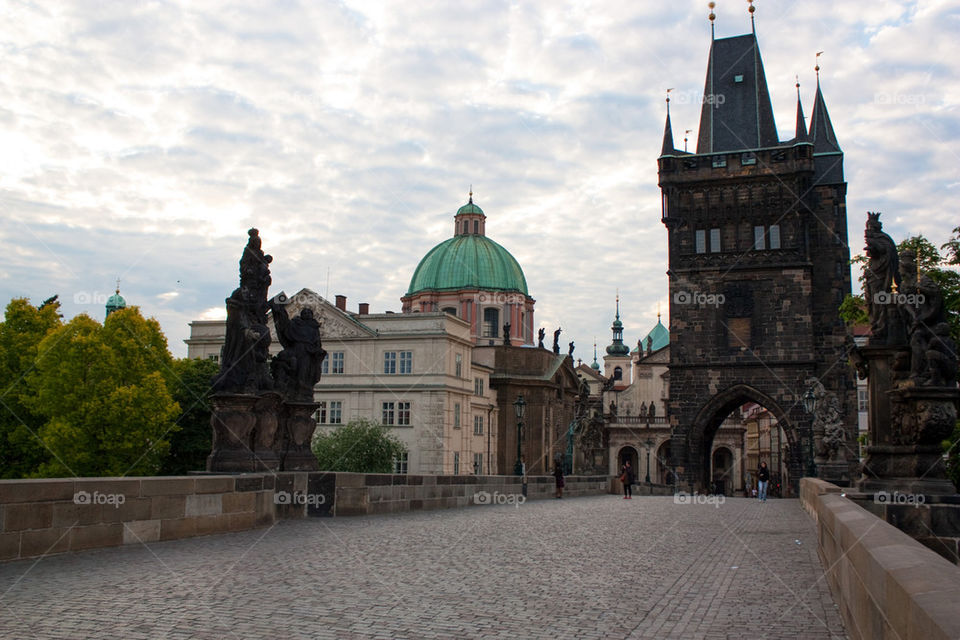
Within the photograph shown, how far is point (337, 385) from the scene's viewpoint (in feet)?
200

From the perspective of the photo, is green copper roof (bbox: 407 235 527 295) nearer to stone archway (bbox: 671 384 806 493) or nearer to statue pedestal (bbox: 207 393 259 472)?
stone archway (bbox: 671 384 806 493)

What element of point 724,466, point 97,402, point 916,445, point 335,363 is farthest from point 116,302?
point 916,445

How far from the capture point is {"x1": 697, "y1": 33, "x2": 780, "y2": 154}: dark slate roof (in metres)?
51.0

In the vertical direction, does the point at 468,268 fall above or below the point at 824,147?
below

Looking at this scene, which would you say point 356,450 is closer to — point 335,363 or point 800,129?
point 335,363

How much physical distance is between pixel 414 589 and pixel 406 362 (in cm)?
5291

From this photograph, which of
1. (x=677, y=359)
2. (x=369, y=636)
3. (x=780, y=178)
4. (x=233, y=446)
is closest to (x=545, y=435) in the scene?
(x=677, y=359)

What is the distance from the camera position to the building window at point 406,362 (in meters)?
60.0

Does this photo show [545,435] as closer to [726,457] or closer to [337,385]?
[337,385]

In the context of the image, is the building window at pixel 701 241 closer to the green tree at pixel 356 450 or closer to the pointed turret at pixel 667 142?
the pointed turret at pixel 667 142

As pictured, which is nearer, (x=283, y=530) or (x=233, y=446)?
(x=283, y=530)

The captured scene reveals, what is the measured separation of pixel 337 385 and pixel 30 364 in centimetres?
2375

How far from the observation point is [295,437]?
593 inches

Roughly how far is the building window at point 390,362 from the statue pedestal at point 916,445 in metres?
49.8
